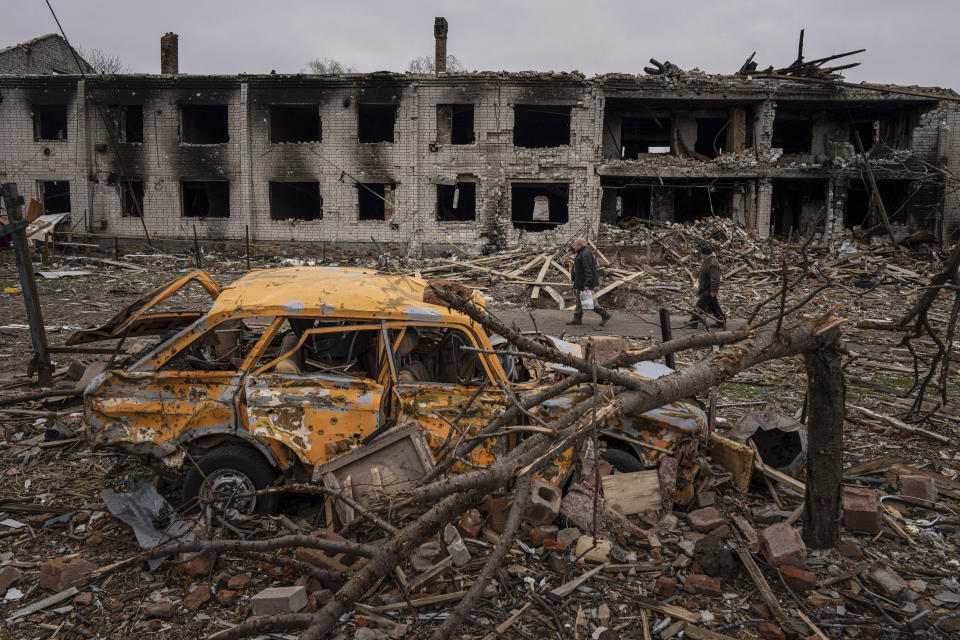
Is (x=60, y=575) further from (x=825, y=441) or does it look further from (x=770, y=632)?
(x=825, y=441)

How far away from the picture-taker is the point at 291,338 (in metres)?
4.93

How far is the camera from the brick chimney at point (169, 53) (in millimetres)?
24297

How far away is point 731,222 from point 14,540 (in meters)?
22.7

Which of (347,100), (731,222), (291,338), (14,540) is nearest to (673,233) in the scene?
(731,222)

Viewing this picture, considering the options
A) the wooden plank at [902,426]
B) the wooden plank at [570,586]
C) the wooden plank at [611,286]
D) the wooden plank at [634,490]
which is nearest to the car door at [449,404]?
the wooden plank at [634,490]

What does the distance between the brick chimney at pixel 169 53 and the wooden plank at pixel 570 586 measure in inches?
1076

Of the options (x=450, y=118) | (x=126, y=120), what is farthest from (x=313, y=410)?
(x=126, y=120)

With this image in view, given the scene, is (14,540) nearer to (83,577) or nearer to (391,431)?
(83,577)

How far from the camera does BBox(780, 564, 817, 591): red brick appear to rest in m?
3.72

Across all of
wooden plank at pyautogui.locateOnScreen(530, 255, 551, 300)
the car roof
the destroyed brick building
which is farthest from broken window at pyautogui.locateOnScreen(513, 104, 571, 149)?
the car roof

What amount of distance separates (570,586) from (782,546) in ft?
4.75

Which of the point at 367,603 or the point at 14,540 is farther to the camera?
the point at 14,540

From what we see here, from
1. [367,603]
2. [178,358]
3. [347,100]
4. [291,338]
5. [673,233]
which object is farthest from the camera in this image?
[347,100]

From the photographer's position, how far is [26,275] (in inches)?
273
